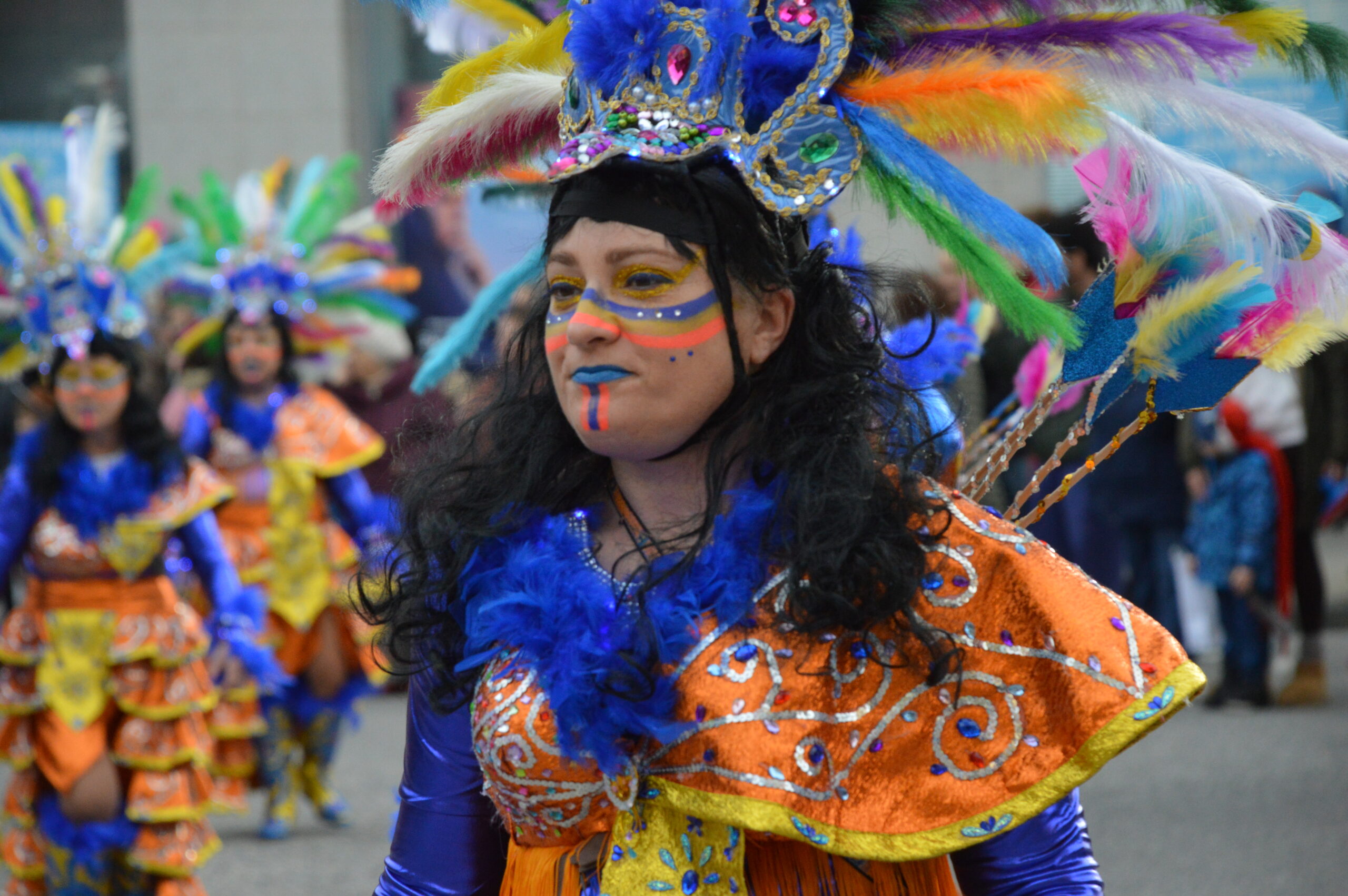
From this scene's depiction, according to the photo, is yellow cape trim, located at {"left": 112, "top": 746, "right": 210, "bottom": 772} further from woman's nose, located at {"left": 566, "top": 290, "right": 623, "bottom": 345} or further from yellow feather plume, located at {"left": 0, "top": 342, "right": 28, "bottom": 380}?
woman's nose, located at {"left": 566, "top": 290, "right": 623, "bottom": 345}

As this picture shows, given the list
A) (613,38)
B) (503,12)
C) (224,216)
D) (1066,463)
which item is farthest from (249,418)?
(613,38)

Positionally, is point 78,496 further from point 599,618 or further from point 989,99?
point 989,99

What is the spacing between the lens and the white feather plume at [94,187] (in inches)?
209

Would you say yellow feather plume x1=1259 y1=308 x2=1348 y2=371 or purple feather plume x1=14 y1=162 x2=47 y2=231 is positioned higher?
yellow feather plume x1=1259 y1=308 x2=1348 y2=371

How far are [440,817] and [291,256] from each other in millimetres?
5154

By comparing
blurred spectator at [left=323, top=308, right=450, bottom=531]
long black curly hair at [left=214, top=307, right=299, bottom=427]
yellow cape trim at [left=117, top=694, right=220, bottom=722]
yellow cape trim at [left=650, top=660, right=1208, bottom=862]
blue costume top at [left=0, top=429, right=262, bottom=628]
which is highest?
yellow cape trim at [left=650, top=660, right=1208, bottom=862]

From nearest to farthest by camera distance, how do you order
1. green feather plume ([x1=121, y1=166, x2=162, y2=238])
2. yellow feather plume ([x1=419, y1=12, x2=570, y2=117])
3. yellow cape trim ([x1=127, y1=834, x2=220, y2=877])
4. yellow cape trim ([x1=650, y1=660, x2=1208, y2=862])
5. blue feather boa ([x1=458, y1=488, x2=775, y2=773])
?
yellow cape trim ([x1=650, y1=660, x2=1208, y2=862]) → blue feather boa ([x1=458, y1=488, x2=775, y2=773]) → yellow feather plume ([x1=419, y1=12, x2=570, y2=117]) → yellow cape trim ([x1=127, y1=834, x2=220, y2=877]) → green feather plume ([x1=121, y1=166, x2=162, y2=238])

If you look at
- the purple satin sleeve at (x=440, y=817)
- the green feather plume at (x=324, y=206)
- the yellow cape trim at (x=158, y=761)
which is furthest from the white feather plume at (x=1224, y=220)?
the green feather plume at (x=324, y=206)

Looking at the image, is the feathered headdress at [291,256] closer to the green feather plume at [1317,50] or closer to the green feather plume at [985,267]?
the green feather plume at [985,267]

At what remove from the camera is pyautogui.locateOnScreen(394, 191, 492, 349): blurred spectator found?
36.2 ft

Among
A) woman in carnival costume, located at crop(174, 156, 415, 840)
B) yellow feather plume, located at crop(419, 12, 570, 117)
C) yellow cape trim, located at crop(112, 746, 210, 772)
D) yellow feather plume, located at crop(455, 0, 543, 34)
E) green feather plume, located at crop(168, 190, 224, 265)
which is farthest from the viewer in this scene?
green feather plume, located at crop(168, 190, 224, 265)

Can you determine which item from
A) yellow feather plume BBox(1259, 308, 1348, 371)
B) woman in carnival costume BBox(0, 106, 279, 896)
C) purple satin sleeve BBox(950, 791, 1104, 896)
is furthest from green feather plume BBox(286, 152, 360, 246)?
purple satin sleeve BBox(950, 791, 1104, 896)

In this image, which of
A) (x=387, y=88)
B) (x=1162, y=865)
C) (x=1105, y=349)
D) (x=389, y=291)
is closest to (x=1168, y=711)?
(x=1105, y=349)

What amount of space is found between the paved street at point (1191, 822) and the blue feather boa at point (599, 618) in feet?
11.1
